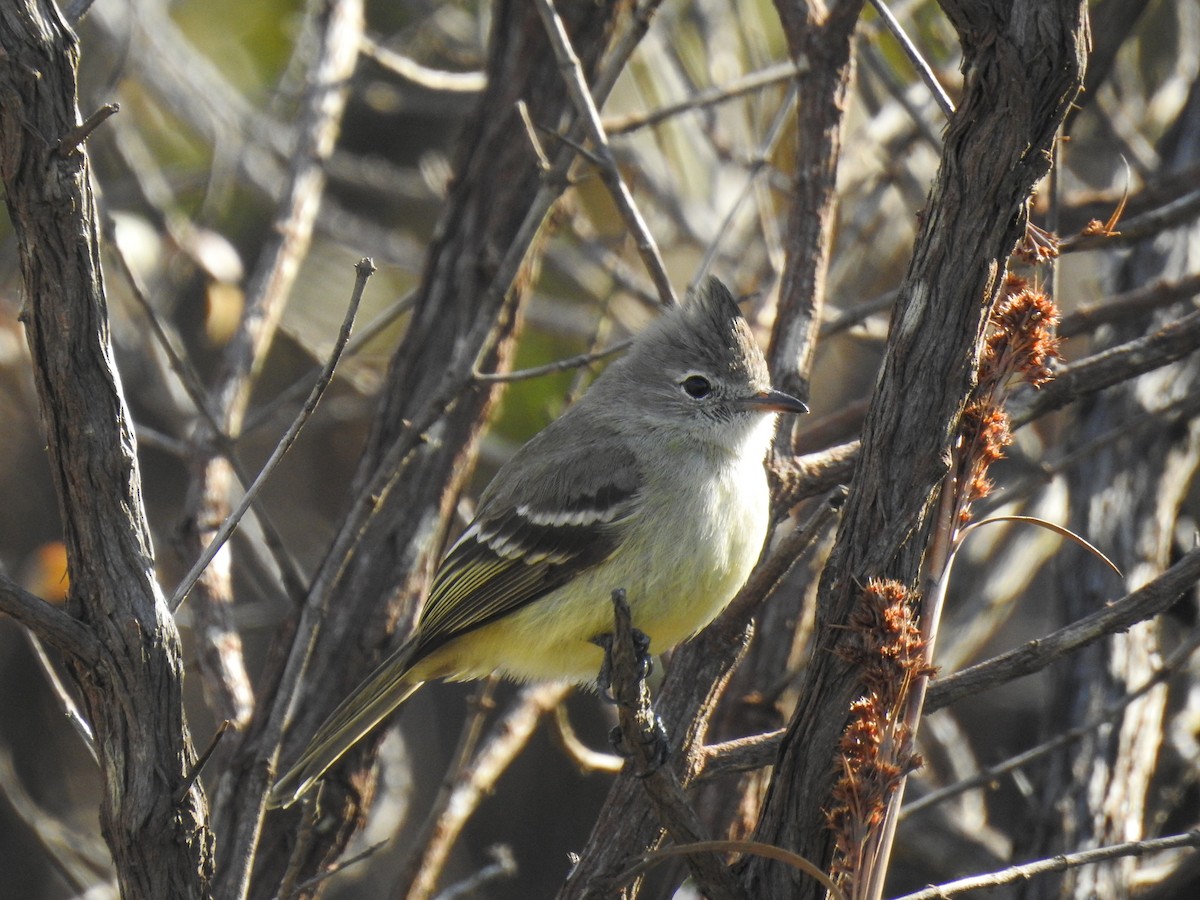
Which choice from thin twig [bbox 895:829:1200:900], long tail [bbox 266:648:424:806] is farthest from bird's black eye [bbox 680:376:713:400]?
thin twig [bbox 895:829:1200:900]

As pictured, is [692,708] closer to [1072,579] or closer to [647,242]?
[647,242]

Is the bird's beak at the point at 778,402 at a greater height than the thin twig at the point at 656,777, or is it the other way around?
the bird's beak at the point at 778,402

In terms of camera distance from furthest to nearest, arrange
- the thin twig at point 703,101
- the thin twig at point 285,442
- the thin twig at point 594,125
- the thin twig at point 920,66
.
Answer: the thin twig at point 703,101 < the thin twig at point 594,125 < the thin twig at point 920,66 < the thin twig at point 285,442

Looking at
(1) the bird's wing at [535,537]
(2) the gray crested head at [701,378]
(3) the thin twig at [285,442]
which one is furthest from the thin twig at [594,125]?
(3) the thin twig at [285,442]

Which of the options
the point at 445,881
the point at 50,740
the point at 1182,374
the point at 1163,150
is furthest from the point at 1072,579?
the point at 50,740

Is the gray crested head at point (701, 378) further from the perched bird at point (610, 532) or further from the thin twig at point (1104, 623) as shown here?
the thin twig at point (1104, 623)

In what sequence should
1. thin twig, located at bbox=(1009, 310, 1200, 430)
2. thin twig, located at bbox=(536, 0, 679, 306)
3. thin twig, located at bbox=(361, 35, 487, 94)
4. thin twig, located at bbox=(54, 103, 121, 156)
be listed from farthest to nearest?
thin twig, located at bbox=(361, 35, 487, 94) < thin twig, located at bbox=(536, 0, 679, 306) < thin twig, located at bbox=(1009, 310, 1200, 430) < thin twig, located at bbox=(54, 103, 121, 156)

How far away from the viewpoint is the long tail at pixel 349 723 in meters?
3.58

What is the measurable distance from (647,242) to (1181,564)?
1.74m

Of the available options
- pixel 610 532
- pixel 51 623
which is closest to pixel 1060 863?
pixel 610 532

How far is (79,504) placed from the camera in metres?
2.30

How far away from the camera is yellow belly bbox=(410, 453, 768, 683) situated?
331cm

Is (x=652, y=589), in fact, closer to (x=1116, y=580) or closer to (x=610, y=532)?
(x=610, y=532)

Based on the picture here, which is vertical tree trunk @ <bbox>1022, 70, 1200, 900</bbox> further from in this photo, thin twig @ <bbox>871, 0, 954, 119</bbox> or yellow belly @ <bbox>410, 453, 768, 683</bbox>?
thin twig @ <bbox>871, 0, 954, 119</bbox>
